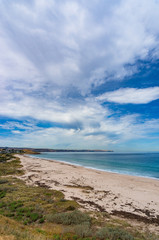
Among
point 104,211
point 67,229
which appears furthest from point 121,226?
point 67,229

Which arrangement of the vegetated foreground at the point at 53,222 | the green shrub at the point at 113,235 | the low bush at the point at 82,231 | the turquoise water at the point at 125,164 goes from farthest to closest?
the turquoise water at the point at 125,164 < the low bush at the point at 82,231 < the green shrub at the point at 113,235 < the vegetated foreground at the point at 53,222

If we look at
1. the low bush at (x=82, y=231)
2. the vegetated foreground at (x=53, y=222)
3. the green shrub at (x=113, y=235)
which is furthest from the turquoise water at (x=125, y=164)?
the low bush at (x=82, y=231)

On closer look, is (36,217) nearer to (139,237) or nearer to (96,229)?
(96,229)

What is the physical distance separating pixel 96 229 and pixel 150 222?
470 centimetres

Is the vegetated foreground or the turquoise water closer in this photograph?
the vegetated foreground

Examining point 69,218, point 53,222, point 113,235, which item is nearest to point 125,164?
point 69,218

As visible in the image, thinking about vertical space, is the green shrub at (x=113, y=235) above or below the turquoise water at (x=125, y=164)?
above

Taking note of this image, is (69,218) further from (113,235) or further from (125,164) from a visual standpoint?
(125,164)

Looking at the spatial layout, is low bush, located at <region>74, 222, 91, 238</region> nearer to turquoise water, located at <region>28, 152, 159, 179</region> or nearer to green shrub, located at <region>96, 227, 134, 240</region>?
green shrub, located at <region>96, 227, 134, 240</region>

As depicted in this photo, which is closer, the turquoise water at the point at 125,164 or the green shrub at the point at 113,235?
the green shrub at the point at 113,235

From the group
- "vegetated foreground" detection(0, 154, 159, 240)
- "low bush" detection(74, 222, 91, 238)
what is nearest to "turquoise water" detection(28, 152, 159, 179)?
"vegetated foreground" detection(0, 154, 159, 240)

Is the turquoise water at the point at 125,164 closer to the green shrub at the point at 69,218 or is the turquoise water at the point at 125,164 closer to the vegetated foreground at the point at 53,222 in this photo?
the vegetated foreground at the point at 53,222

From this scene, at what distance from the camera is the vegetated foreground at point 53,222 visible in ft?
23.5

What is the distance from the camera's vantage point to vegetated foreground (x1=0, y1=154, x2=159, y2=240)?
7.15m
